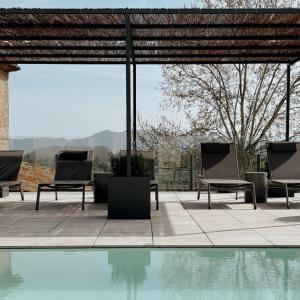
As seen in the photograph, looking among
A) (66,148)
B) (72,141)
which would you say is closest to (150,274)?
(66,148)

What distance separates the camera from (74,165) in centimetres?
936

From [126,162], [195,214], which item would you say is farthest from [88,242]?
[195,214]

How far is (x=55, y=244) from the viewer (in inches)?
204

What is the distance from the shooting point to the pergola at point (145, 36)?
6.98m

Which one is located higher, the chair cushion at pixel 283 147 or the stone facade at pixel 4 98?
the stone facade at pixel 4 98

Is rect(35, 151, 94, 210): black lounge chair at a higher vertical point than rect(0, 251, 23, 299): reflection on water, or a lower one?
higher

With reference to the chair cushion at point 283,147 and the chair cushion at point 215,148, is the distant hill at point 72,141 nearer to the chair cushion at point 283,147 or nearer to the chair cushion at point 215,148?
the chair cushion at point 215,148

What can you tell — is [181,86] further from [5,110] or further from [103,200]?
[103,200]

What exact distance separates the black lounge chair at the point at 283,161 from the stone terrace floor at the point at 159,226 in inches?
18.9

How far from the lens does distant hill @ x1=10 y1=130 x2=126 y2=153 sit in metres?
11.9

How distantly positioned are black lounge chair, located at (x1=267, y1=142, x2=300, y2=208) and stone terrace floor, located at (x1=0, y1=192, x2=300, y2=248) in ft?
1.57

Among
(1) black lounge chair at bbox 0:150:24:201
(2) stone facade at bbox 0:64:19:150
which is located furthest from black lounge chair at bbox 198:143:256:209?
(2) stone facade at bbox 0:64:19:150

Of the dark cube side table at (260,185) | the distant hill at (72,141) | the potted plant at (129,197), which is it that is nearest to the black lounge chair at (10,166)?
the distant hill at (72,141)

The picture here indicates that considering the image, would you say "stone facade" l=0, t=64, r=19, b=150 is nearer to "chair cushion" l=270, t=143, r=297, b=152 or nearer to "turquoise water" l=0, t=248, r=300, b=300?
"chair cushion" l=270, t=143, r=297, b=152
